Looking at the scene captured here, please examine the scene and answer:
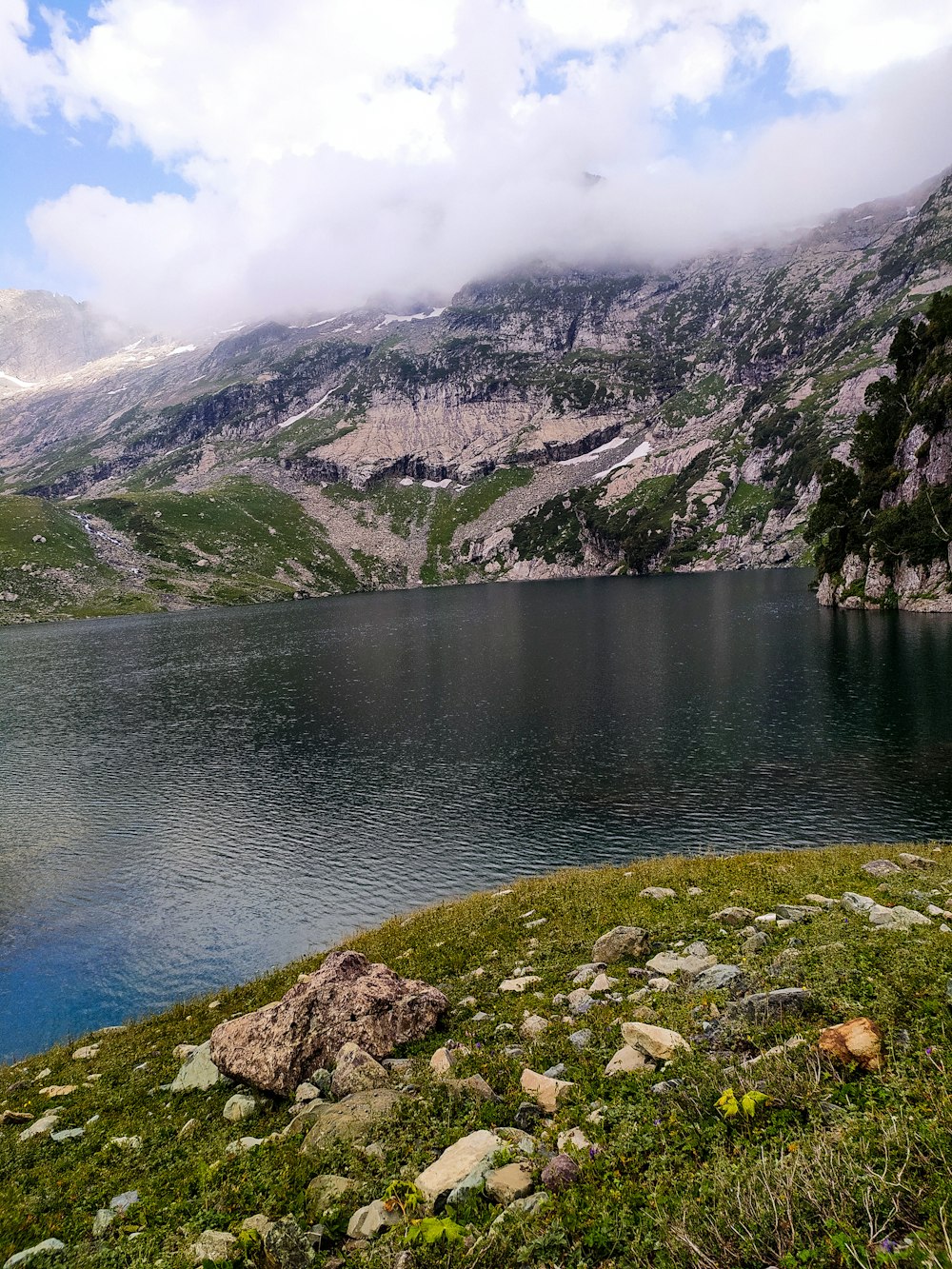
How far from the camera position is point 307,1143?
468 inches

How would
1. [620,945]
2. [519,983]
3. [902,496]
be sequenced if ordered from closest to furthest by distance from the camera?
[519,983]
[620,945]
[902,496]

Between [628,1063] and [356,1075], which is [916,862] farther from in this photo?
[356,1075]

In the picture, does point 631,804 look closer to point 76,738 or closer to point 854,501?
point 76,738

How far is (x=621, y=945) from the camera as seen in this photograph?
63.6 ft

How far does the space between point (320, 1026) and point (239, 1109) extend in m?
2.26

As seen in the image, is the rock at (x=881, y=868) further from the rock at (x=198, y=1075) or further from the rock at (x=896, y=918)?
the rock at (x=198, y=1075)

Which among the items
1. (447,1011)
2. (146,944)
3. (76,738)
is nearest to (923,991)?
(447,1011)

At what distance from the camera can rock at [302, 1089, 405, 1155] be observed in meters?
11.8

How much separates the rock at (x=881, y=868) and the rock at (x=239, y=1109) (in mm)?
22347

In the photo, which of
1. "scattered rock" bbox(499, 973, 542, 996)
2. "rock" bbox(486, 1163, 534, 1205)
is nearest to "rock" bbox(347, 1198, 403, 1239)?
"rock" bbox(486, 1163, 534, 1205)

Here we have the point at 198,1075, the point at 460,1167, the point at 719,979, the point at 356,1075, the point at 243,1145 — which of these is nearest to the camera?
the point at 460,1167

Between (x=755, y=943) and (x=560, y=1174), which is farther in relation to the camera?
(x=755, y=943)

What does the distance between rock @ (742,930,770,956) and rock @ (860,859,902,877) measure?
10066 millimetres

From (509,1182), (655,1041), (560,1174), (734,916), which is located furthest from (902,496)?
(509,1182)
